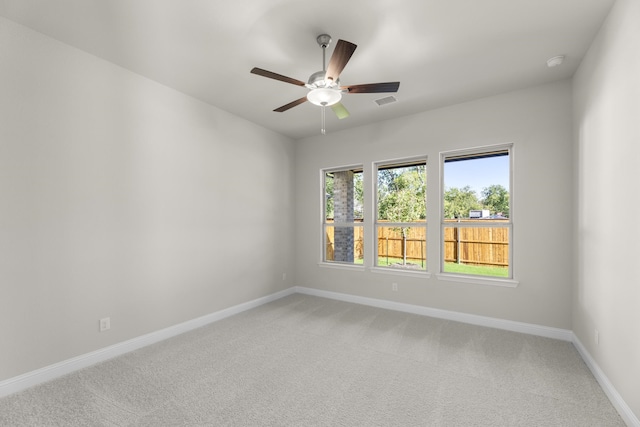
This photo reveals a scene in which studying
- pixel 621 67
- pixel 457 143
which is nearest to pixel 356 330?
pixel 457 143

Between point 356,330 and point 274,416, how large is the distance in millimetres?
1693

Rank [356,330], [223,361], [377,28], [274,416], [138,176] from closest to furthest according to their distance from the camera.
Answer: [274,416] → [377,28] → [223,361] → [138,176] → [356,330]

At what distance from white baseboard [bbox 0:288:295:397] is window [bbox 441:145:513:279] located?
3217 millimetres

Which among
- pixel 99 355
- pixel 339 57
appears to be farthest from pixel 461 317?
pixel 99 355

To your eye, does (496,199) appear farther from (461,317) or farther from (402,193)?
(461,317)

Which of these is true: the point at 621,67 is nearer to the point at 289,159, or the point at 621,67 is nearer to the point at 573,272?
the point at 573,272

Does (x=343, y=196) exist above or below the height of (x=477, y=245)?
above

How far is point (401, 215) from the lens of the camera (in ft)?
14.4

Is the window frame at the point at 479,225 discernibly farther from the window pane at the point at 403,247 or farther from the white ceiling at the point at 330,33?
the white ceiling at the point at 330,33

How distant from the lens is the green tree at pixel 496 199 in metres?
3.59

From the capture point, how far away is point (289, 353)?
284cm

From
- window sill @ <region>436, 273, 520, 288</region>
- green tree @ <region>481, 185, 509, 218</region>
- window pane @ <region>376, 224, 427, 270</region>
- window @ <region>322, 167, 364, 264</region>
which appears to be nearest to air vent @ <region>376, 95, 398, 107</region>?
window @ <region>322, 167, 364, 264</region>

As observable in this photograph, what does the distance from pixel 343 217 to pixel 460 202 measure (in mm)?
1886

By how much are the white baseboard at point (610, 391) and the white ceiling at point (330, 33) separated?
275 cm
